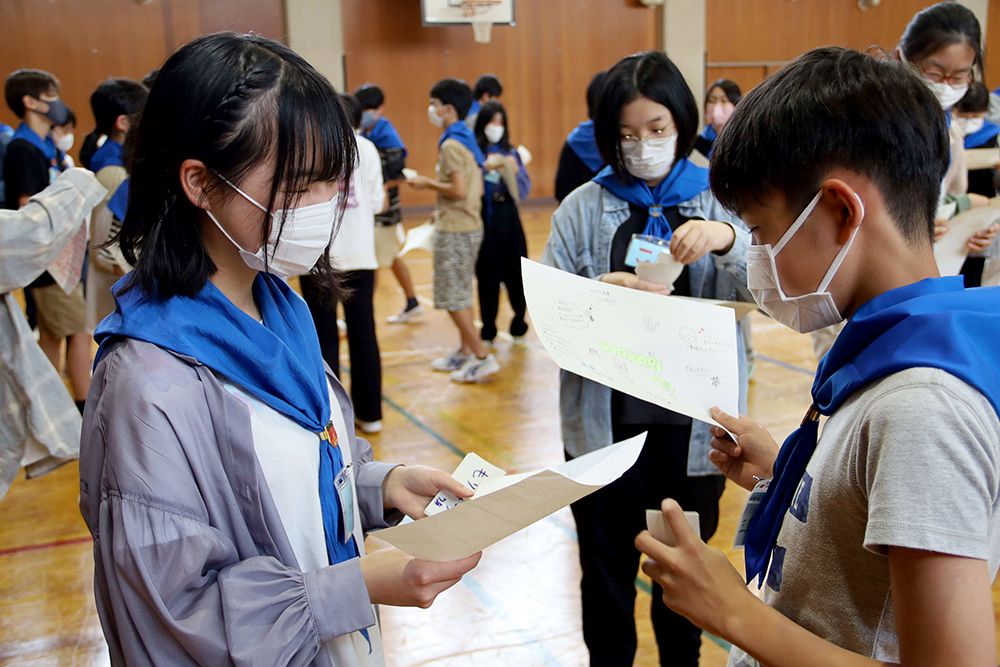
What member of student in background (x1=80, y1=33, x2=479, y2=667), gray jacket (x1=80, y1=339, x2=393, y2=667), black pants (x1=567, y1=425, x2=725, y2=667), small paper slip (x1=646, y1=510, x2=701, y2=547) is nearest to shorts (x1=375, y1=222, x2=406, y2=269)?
black pants (x1=567, y1=425, x2=725, y2=667)

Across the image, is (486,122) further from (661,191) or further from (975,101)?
(661,191)

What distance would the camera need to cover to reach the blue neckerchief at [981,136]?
3.13 meters

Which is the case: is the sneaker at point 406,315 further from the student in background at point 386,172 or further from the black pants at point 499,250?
the black pants at point 499,250

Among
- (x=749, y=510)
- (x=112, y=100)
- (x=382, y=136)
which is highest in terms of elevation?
(x=112, y=100)

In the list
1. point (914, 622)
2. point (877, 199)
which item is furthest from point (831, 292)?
point (914, 622)

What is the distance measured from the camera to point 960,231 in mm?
2670

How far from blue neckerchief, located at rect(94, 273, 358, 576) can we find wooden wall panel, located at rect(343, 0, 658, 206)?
1154cm

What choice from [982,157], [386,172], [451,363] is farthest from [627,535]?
[386,172]

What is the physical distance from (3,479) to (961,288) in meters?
3.08

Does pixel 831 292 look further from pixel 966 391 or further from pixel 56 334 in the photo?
pixel 56 334

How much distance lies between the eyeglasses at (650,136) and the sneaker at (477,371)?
3.22 metres

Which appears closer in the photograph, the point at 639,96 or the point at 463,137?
the point at 639,96

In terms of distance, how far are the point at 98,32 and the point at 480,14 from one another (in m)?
5.28

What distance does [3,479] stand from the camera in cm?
282
